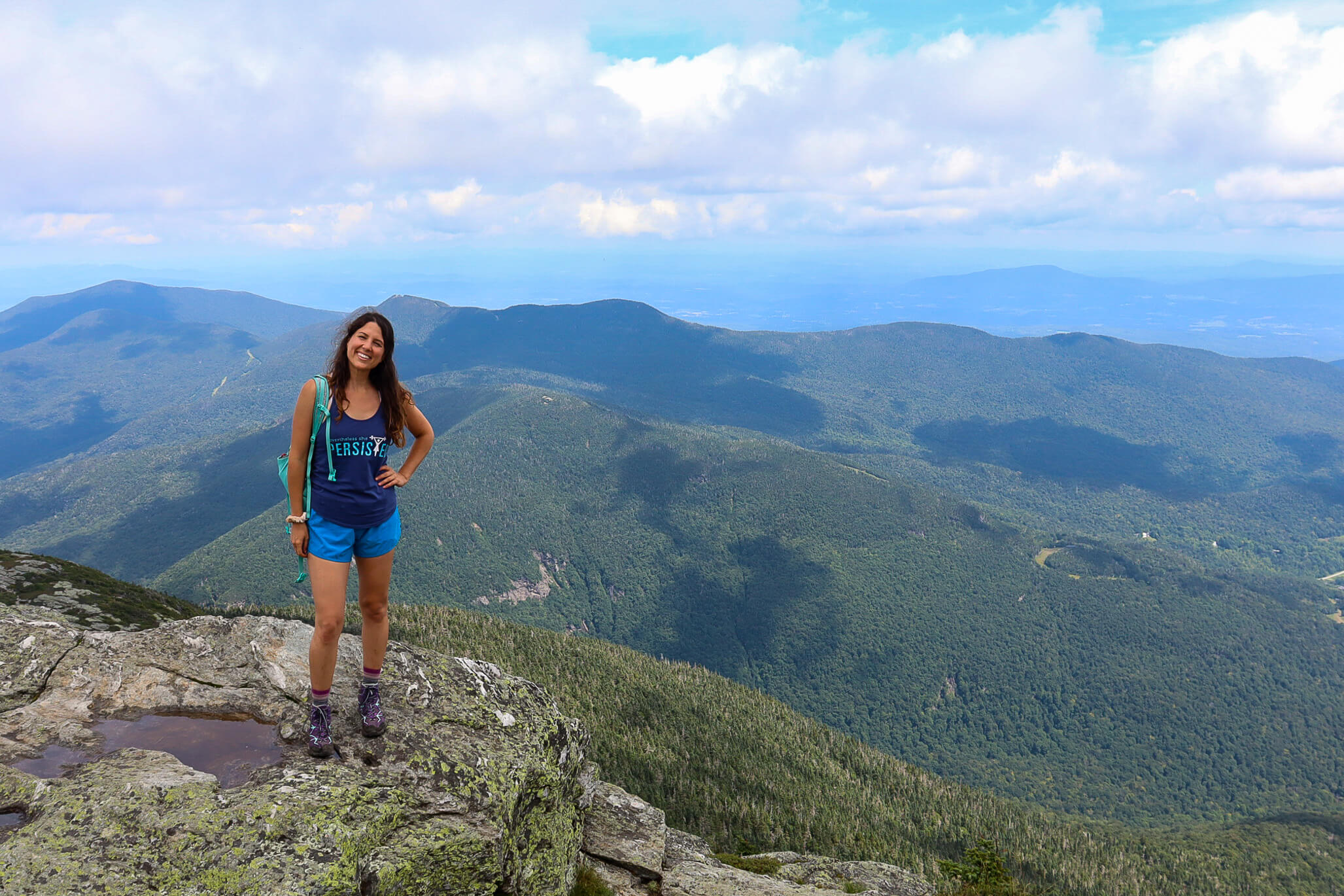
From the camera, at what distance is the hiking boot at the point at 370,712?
15.2 meters

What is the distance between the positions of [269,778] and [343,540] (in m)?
5.06

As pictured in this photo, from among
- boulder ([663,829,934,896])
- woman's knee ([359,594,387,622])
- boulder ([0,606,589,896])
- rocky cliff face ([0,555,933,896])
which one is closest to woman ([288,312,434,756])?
woman's knee ([359,594,387,622])

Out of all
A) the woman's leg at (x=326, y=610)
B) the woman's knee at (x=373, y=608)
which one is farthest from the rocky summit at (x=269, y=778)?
the woman's knee at (x=373, y=608)

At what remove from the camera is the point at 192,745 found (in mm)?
14664

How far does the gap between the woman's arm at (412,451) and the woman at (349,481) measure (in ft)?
0.10

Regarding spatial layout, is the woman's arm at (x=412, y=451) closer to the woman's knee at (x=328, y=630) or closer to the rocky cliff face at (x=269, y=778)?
the woman's knee at (x=328, y=630)

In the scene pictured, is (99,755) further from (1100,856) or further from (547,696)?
(1100,856)

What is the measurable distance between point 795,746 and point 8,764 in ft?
400

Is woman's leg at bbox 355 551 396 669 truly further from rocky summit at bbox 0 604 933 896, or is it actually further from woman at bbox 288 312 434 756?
rocky summit at bbox 0 604 933 896

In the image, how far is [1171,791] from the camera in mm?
183000

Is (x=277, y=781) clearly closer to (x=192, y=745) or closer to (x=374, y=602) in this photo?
(x=192, y=745)

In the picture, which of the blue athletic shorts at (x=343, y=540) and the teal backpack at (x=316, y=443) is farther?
the blue athletic shorts at (x=343, y=540)

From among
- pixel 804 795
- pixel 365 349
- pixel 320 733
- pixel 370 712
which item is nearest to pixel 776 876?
pixel 370 712

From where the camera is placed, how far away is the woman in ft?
42.1
